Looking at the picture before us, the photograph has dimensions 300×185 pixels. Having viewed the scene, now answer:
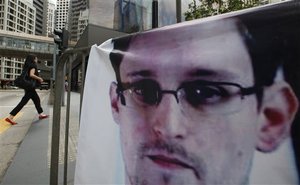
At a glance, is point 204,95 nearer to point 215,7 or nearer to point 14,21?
point 215,7

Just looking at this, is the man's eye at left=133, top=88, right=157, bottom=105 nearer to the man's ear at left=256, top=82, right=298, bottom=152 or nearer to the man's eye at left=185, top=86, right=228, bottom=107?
the man's eye at left=185, top=86, right=228, bottom=107

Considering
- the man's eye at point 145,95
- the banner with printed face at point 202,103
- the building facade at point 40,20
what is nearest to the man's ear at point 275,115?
the banner with printed face at point 202,103

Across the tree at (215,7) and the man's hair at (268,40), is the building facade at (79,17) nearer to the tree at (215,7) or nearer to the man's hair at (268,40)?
the tree at (215,7)

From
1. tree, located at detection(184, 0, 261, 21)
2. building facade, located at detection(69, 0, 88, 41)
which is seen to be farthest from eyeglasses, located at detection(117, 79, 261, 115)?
building facade, located at detection(69, 0, 88, 41)

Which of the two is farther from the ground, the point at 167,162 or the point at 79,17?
the point at 79,17

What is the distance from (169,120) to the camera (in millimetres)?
1996

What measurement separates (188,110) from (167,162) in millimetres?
320

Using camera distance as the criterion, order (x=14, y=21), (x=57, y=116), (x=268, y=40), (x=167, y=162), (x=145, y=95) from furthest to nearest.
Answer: (x=14, y=21) → (x=57, y=116) → (x=145, y=95) → (x=167, y=162) → (x=268, y=40)

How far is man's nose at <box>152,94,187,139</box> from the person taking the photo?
6.34 ft

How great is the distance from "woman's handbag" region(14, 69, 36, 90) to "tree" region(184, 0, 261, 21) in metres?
5.49

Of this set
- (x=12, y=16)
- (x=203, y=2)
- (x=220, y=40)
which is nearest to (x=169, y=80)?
(x=220, y=40)

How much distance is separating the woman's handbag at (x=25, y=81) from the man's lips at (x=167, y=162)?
716 cm

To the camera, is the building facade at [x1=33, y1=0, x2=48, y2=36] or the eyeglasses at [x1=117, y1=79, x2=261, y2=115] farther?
the building facade at [x1=33, y1=0, x2=48, y2=36]

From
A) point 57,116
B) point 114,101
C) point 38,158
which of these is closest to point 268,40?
point 114,101
